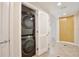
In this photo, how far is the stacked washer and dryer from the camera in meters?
3.38

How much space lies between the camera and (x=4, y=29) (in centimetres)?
208

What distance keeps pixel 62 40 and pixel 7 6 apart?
6.25 m

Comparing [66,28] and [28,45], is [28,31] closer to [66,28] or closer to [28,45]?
[28,45]

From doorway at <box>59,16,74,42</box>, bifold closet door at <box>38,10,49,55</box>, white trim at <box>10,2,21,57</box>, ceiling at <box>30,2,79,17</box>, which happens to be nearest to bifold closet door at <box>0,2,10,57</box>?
white trim at <box>10,2,21,57</box>

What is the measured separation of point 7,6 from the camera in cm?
213

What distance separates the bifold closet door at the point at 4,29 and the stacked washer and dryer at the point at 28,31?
1.18 meters

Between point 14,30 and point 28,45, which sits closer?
point 14,30

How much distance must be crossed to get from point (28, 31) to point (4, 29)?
157 cm

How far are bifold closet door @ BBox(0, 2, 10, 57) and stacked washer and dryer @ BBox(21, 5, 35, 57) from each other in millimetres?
1179

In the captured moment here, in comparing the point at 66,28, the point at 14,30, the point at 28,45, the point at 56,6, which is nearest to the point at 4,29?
the point at 14,30

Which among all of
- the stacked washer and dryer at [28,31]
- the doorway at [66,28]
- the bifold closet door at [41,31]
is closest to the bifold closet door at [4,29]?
the stacked washer and dryer at [28,31]

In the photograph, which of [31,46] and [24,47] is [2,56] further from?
[31,46]

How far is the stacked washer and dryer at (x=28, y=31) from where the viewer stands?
11.1 ft

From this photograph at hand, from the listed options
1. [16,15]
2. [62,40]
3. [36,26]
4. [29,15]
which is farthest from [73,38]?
[16,15]
